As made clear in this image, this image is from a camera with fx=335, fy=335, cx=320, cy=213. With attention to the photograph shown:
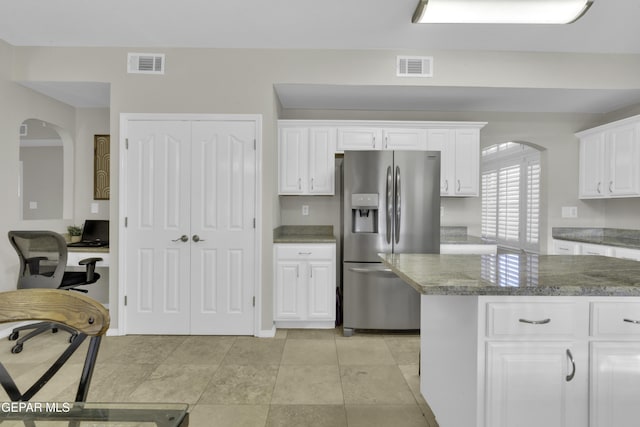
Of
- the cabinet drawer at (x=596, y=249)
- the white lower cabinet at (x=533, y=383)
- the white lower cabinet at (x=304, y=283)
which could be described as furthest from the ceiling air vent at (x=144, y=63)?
the cabinet drawer at (x=596, y=249)

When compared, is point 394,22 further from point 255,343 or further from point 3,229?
point 3,229

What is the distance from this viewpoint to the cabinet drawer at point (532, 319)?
1357 mm

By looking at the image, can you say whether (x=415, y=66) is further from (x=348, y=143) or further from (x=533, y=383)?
(x=533, y=383)

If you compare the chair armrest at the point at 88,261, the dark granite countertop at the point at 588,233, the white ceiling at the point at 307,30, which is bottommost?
A: the chair armrest at the point at 88,261

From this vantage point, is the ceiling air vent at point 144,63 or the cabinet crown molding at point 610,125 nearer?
the ceiling air vent at point 144,63

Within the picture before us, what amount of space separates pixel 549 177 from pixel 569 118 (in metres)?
0.77

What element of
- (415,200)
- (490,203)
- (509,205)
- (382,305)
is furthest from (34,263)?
(490,203)

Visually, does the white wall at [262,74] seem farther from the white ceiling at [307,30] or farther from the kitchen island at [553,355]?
the kitchen island at [553,355]

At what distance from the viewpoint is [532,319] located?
137 cm

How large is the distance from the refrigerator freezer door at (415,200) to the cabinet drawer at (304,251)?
2.21ft

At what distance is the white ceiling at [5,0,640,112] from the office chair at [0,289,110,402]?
2.33m

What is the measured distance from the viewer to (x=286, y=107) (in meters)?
4.07

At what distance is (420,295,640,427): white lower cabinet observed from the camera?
1355mm

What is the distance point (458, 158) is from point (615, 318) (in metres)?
2.64
